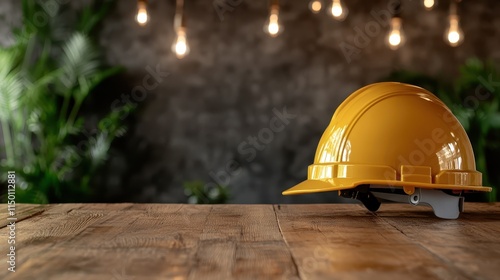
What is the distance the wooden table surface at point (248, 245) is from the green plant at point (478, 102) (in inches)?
122

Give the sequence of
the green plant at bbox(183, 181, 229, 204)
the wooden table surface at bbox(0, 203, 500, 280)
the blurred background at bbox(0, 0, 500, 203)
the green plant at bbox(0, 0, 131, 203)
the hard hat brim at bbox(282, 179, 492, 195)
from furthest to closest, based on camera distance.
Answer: the blurred background at bbox(0, 0, 500, 203)
the green plant at bbox(183, 181, 229, 204)
the green plant at bbox(0, 0, 131, 203)
the hard hat brim at bbox(282, 179, 492, 195)
the wooden table surface at bbox(0, 203, 500, 280)

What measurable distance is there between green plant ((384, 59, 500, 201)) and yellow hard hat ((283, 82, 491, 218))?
311 cm

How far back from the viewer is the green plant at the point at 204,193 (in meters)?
5.02

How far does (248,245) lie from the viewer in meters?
1.21

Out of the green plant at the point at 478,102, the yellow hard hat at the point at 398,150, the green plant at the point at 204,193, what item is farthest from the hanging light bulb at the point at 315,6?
the yellow hard hat at the point at 398,150

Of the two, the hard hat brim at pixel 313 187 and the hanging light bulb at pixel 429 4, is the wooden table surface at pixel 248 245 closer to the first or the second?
the hard hat brim at pixel 313 187

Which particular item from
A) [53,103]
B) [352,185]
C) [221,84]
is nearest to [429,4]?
[221,84]

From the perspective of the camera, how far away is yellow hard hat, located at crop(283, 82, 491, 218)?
5.95 ft

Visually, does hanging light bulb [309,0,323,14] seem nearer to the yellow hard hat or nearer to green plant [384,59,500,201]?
green plant [384,59,500,201]

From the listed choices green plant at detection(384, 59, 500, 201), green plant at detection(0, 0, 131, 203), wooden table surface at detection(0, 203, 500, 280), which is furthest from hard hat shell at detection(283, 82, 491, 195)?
green plant at detection(0, 0, 131, 203)

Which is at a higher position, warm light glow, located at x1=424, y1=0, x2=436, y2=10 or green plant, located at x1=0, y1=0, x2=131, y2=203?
warm light glow, located at x1=424, y1=0, x2=436, y2=10

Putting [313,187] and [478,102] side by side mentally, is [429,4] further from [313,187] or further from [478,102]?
[313,187]

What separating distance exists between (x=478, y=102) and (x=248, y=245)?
182 inches

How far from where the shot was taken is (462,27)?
5.50m
